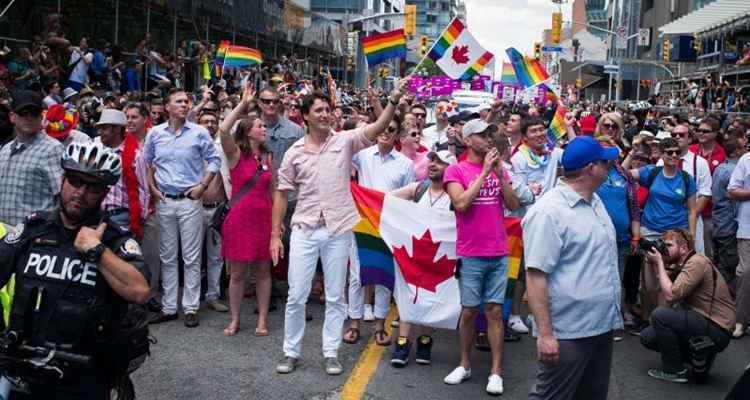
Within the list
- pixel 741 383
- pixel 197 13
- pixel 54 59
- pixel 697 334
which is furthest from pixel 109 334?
pixel 197 13

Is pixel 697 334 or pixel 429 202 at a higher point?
pixel 429 202

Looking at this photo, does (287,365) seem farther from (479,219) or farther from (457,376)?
(479,219)

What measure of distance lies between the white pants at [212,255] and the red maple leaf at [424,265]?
2.30 meters

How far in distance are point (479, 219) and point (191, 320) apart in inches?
119

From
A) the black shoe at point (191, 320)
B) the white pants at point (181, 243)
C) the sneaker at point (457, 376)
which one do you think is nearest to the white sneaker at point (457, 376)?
the sneaker at point (457, 376)

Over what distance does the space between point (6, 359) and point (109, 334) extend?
0.40 metres

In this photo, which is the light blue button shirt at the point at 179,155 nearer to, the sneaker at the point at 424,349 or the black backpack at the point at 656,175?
the sneaker at the point at 424,349

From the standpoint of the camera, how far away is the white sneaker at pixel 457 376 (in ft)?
21.8

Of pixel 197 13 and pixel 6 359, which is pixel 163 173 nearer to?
pixel 6 359

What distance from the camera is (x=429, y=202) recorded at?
7.53m

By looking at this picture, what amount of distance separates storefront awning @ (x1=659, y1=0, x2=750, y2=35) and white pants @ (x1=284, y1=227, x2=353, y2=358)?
94.9 feet

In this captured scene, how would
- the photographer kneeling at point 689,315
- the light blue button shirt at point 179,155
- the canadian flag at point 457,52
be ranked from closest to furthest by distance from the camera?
1. the photographer kneeling at point 689,315
2. the light blue button shirt at point 179,155
3. the canadian flag at point 457,52

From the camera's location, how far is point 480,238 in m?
Answer: 6.55

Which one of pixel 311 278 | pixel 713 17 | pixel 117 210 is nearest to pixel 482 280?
pixel 311 278
